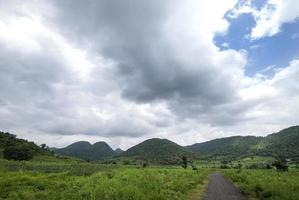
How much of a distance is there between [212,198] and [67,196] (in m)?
10.5

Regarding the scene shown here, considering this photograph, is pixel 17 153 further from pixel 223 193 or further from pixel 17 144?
pixel 223 193

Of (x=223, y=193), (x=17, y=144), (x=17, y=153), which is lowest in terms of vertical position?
(x=223, y=193)

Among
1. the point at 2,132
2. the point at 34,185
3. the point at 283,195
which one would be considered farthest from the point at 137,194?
the point at 2,132

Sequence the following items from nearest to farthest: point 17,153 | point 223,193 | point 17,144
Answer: point 223,193 → point 17,153 → point 17,144

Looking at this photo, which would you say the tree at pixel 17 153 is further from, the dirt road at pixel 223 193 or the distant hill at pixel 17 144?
the dirt road at pixel 223 193

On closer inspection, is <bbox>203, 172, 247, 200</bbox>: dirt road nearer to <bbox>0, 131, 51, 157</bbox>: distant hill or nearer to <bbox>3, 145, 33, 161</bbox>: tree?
<bbox>3, 145, 33, 161</bbox>: tree

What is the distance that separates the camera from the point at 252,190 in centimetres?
2916

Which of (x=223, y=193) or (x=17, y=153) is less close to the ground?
(x=17, y=153)

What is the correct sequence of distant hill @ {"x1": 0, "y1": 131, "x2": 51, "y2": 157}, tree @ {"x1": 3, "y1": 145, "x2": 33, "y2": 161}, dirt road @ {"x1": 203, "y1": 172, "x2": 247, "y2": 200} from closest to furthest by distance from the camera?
1. dirt road @ {"x1": 203, "y1": 172, "x2": 247, "y2": 200}
2. tree @ {"x1": 3, "y1": 145, "x2": 33, "y2": 161}
3. distant hill @ {"x1": 0, "y1": 131, "x2": 51, "y2": 157}

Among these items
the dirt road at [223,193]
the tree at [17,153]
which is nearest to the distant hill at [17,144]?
the tree at [17,153]

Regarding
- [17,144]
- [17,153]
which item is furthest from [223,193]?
[17,144]

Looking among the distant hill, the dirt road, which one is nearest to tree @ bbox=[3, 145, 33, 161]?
the distant hill

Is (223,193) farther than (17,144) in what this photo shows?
No

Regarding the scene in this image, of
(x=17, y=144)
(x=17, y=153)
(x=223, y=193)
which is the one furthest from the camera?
(x=17, y=144)
